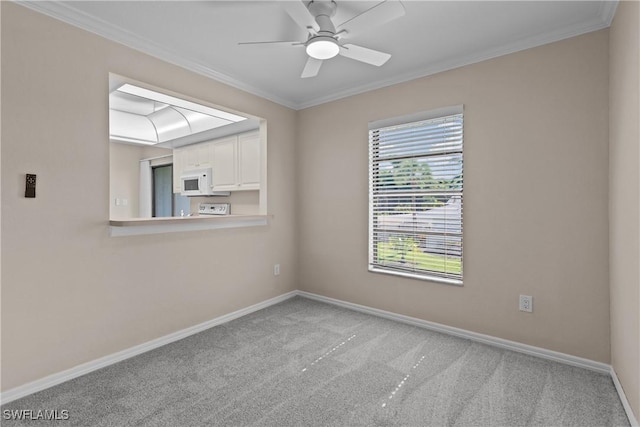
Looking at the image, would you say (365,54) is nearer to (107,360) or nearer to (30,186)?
(30,186)

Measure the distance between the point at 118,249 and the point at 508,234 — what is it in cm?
304

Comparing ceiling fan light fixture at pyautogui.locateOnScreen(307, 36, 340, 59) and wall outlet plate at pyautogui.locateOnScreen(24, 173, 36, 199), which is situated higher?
ceiling fan light fixture at pyautogui.locateOnScreen(307, 36, 340, 59)

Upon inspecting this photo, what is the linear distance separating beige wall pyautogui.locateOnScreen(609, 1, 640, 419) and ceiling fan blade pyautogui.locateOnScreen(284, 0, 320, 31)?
1657 millimetres

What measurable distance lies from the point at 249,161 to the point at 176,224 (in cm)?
154

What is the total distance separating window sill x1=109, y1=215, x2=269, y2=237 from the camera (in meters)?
2.39

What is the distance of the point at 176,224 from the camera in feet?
9.06

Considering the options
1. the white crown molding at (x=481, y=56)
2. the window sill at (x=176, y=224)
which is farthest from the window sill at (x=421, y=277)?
the white crown molding at (x=481, y=56)

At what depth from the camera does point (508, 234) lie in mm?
2564

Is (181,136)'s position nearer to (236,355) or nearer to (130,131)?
(130,131)

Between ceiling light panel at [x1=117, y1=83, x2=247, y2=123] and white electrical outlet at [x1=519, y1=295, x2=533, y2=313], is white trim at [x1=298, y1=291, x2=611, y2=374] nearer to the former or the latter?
white electrical outlet at [x1=519, y1=295, x2=533, y2=313]

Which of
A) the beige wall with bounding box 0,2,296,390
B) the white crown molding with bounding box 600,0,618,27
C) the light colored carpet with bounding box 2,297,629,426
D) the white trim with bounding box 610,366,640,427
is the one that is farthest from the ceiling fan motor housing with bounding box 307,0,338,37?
the white trim with bounding box 610,366,640,427

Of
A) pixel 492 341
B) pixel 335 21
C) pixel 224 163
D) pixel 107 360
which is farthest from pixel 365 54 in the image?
pixel 107 360

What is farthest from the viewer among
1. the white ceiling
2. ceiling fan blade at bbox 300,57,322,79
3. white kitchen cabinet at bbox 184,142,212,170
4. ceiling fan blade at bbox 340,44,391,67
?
white kitchen cabinet at bbox 184,142,212,170

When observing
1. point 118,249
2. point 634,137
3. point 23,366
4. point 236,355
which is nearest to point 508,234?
point 634,137
